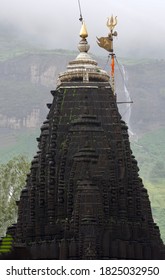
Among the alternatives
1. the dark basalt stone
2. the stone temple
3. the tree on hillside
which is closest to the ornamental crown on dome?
the stone temple

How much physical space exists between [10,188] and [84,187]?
96.2 feet

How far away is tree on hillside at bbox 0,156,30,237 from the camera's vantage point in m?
67.2

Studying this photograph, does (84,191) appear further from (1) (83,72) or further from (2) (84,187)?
(1) (83,72)

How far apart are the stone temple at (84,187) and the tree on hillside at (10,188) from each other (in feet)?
72.3

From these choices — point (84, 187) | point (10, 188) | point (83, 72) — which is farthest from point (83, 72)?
point (10, 188)

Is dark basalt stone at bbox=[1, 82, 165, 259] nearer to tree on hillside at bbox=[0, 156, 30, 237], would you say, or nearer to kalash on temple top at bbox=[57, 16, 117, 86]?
kalash on temple top at bbox=[57, 16, 117, 86]

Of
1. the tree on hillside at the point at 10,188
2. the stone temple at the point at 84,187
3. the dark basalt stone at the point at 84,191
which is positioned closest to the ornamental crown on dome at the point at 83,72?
the stone temple at the point at 84,187

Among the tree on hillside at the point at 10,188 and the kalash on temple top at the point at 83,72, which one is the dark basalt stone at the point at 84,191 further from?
the tree on hillside at the point at 10,188

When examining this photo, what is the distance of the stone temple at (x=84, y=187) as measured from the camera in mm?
40688

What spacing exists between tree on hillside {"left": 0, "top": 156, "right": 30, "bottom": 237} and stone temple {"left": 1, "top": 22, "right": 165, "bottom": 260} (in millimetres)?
22033
